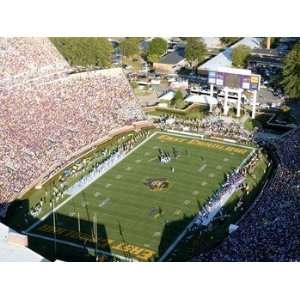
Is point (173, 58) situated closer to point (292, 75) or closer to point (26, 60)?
point (292, 75)

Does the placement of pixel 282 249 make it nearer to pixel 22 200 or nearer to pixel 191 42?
pixel 22 200

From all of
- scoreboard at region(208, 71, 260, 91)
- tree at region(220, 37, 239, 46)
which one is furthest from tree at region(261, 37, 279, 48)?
scoreboard at region(208, 71, 260, 91)

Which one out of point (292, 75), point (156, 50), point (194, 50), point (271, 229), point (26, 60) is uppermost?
point (26, 60)

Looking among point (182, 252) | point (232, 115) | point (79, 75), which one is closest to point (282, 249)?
point (182, 252)

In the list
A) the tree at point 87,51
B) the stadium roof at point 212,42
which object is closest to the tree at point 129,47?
the tree at point 87,51

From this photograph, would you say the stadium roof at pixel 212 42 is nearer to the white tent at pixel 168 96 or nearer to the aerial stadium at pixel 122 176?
the white tent at pixel 168 96

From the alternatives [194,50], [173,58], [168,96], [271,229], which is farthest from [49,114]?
[173,58]
